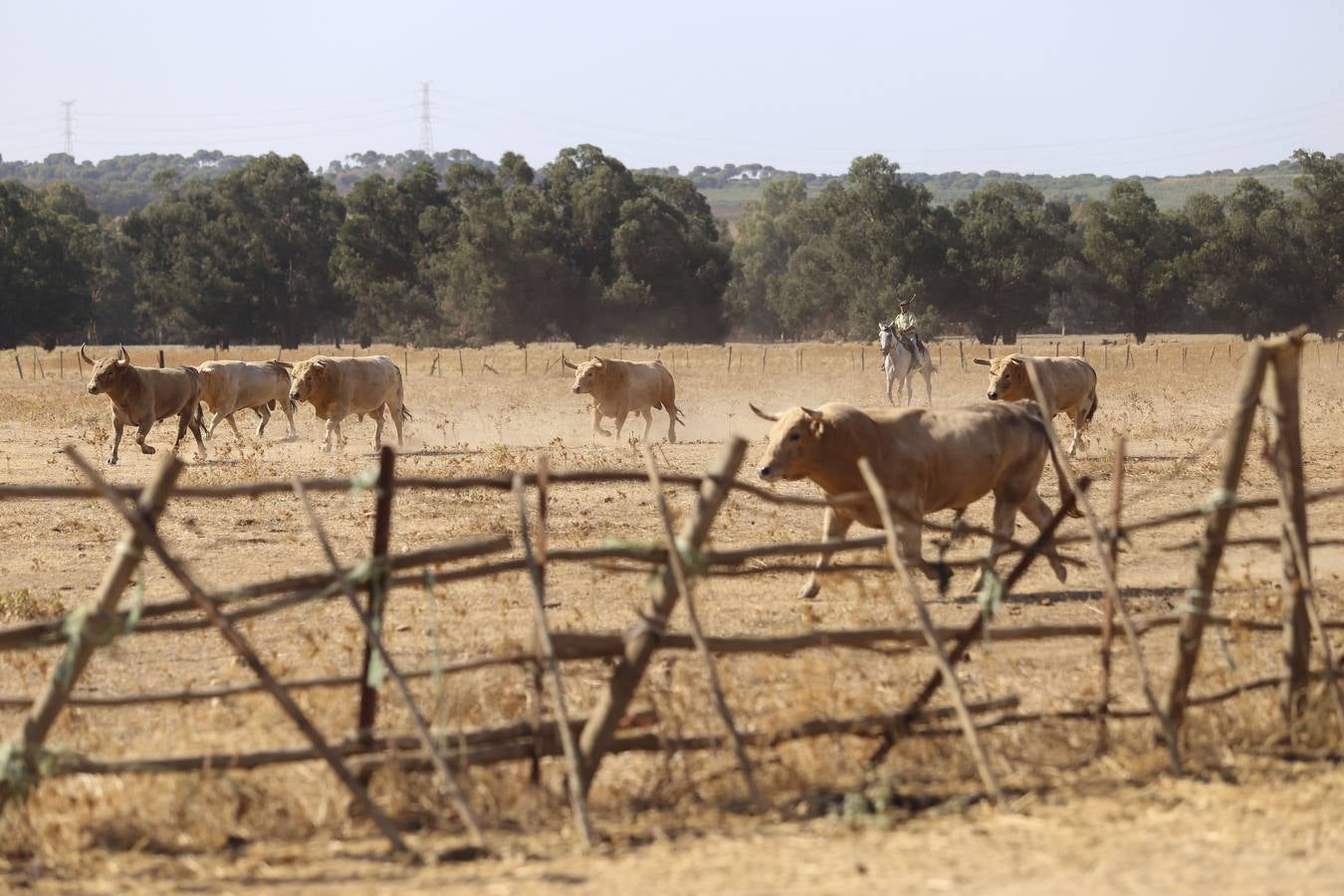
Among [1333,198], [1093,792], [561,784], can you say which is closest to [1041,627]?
[1093,792]

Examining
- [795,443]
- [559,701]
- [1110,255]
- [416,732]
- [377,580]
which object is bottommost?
[416,732]

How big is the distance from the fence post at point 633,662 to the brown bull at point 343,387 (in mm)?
16239

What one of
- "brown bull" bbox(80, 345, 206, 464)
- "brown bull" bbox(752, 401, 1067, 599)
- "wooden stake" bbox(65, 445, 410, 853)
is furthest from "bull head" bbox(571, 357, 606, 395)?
"wooden stake" bbox(65, 445, 410, 853)

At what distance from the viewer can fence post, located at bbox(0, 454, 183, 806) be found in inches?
243

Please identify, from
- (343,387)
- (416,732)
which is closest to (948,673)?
(416,732)

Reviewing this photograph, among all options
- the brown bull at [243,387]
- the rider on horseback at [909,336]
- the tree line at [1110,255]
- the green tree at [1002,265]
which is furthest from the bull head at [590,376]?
the green tree at [1002,265]

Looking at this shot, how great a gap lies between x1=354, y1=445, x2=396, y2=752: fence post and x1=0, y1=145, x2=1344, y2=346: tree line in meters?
55.8

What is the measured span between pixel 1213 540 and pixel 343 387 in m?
16.9

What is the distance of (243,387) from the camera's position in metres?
23.9

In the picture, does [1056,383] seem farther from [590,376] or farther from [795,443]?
[795,443]

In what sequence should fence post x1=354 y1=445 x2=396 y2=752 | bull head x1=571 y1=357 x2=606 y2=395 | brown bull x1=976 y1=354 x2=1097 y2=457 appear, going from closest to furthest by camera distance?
fence post x1=354 y1=445 x2=396 y2=752 → brown bull x1=976 y1=354 x2=1097 y2=457 → bull head x1=571 y1=357 x2=606 y2=395

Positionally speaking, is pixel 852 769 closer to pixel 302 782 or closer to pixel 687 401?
pixel 302 782

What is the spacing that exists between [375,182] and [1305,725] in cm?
6409

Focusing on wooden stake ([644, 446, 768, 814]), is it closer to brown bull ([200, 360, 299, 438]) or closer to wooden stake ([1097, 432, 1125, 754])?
wooden stake ([1097, 432, 1125, 754])
